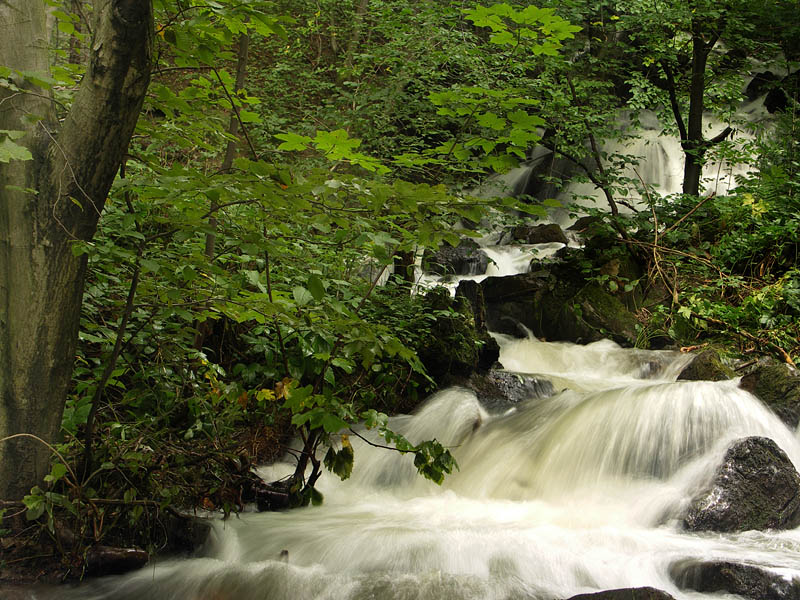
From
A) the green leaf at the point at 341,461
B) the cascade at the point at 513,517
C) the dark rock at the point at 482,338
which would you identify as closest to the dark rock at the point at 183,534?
the cascade at the point at 513,517

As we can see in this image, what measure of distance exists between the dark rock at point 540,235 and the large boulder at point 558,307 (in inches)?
81.8

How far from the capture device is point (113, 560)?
3.07 metres

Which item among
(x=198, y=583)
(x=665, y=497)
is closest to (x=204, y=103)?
(x=198, y=583)

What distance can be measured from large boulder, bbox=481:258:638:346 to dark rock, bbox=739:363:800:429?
7.81 feet

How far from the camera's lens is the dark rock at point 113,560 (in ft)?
9.78

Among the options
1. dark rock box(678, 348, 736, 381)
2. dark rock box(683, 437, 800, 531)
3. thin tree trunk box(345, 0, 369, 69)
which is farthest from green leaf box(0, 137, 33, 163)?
thin tree trunk box(345, 0, 369, 69)

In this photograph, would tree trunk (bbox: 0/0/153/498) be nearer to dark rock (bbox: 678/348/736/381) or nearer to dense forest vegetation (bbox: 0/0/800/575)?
dense forest vegetation (bbox: 0/0/800/575)

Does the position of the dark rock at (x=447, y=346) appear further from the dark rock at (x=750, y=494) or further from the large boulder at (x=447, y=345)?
the dark rock at (x=750, y=494)

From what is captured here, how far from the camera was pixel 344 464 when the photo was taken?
329 cm

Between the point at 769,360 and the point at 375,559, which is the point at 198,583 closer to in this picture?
the point at 375,559

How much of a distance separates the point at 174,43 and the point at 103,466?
72.4 inches

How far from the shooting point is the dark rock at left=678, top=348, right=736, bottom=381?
214 inches

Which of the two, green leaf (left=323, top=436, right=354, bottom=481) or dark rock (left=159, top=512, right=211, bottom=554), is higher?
green leaf (left=323, top=436, right=354, bottom=481)

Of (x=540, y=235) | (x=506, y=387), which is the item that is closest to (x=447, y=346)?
(x=506, y=387)
